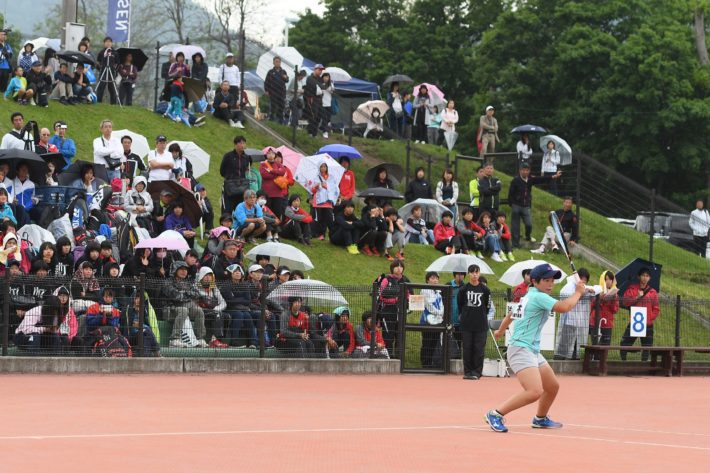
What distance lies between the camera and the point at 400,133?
40156mm

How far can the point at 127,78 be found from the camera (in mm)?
33375

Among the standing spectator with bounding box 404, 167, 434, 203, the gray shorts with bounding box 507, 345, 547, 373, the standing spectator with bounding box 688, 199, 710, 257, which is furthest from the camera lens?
the standing spectator with bounding box 688, 199, 710, 257

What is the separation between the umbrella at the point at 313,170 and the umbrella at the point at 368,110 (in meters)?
10.0

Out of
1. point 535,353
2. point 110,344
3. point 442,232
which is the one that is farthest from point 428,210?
point 535,353

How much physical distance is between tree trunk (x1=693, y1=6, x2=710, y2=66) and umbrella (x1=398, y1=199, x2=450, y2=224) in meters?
27.1

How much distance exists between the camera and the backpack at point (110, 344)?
798 inches

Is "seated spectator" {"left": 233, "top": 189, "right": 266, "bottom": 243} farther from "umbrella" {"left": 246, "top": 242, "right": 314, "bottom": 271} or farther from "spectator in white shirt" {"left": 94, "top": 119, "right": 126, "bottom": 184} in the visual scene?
"spectator in white shirt" {"left": 94, "top": 119, "right": 126, "bottom": 184}

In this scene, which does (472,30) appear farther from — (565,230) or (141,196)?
(141,196)

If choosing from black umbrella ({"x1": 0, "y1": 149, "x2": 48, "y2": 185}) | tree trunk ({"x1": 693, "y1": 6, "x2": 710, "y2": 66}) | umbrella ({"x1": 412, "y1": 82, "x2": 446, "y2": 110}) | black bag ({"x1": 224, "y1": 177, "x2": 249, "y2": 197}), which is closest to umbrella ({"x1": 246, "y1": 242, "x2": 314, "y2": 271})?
black bag ({"x1": 224, "y1": 177, "x2": 249, "y2": 197})

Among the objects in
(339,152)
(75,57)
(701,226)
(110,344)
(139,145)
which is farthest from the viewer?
(701,226)

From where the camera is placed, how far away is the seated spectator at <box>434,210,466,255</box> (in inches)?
1148

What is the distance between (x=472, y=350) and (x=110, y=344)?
6.08m

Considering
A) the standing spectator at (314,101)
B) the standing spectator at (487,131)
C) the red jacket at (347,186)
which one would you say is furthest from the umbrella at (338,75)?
the red jacket at (347,186)

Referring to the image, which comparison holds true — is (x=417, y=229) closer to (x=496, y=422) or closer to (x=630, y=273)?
(x=630, y=273)
